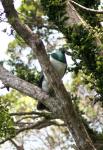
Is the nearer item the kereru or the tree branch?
the tree branch

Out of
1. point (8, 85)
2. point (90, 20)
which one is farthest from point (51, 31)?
point (8, 85)

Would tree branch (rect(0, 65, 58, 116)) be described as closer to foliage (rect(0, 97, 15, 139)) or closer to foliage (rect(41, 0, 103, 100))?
foliage (rect(0, 97, 15, 139))

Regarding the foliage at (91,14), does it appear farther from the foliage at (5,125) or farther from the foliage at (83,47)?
the foliage at (5,125)

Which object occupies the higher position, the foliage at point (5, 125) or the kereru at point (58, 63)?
the kereru at point (58, 63)

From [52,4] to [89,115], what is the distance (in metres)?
7.30

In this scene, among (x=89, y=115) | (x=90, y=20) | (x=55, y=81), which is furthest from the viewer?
(x=89, y=115)

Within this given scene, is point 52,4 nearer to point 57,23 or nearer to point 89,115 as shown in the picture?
point 57,23

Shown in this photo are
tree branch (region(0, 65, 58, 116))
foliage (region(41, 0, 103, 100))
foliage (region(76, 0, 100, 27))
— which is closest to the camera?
tree branch (region(0, 65, 58, 116))

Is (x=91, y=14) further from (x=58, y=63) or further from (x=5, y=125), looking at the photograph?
(x=5, y=125)

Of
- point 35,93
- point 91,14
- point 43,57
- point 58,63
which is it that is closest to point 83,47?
point 58,63

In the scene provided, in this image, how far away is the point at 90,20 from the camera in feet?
31.3

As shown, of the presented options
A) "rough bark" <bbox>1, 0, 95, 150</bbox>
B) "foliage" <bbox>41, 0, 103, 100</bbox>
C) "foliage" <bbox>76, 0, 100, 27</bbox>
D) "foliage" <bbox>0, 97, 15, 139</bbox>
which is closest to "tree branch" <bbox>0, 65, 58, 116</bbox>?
"rough bark" <bbox>1, 0, 95, 150</bbox>

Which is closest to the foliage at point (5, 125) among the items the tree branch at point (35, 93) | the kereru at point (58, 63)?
the tree branch at point (35, 93)

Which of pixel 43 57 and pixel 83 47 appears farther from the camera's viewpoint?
pixel 83 47
